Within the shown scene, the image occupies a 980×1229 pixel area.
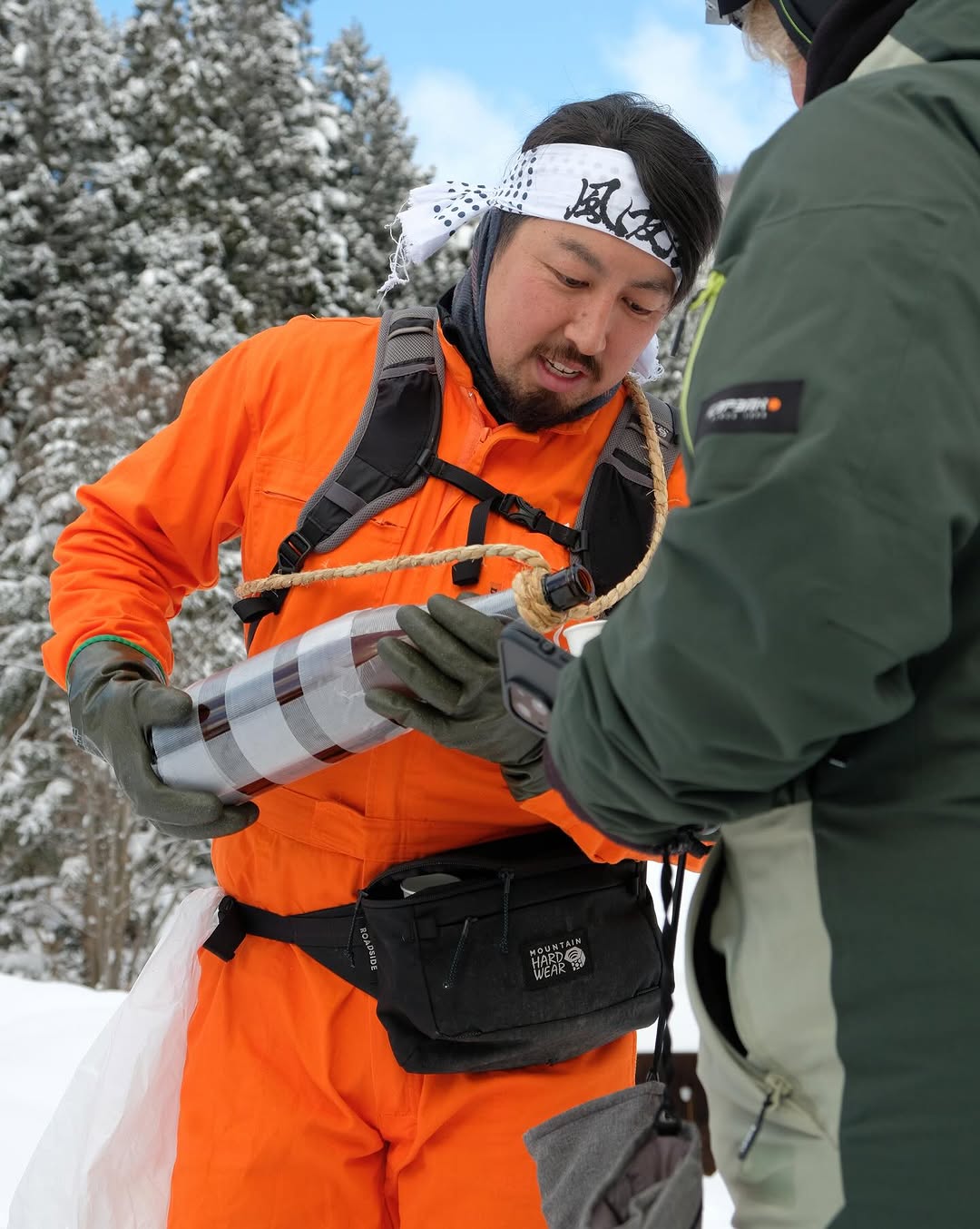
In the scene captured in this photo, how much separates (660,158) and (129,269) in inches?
1419

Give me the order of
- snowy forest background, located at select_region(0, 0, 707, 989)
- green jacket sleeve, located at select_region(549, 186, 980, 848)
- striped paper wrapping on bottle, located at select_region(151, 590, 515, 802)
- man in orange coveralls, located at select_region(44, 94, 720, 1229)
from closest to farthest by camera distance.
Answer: green jacket sleeve, located at select_region(549, 186, 980, 848) → striped paper wrapping on bottle, located at select_region(151, 590, 515, 802) → man in orange coveralls, located at select_region(44, 94, 720, 1229) → snowy forest background, located at select_region(0, 0, 707, 989)

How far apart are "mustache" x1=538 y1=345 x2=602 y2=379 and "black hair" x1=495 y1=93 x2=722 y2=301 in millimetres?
317

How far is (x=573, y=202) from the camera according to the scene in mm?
2410

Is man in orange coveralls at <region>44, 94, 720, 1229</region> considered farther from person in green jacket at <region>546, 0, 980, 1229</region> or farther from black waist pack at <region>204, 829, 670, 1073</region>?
person in green jacket at <region>546, 0, 980, 1229</region>

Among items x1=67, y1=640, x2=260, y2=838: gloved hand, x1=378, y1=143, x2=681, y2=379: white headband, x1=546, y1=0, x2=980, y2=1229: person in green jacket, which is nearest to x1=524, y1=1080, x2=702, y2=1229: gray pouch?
x1=546, y1=0, x2=980, y2=1229: person in green jacket

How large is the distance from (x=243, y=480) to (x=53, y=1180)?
1.46m

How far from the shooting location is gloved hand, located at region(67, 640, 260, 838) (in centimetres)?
212

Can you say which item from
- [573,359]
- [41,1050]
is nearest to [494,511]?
[573,359]

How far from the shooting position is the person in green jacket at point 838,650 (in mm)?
931

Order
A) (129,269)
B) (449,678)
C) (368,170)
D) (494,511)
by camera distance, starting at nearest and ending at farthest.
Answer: (449,678)
(494,511)
(129,269)
(368,170)

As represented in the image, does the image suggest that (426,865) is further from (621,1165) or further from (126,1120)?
(621,1165)

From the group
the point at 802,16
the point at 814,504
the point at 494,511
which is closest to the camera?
the point at 814,504

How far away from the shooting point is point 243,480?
2.43 metres

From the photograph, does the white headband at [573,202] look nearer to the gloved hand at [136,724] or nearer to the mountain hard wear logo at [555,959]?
the gloved hand at [136,724]
